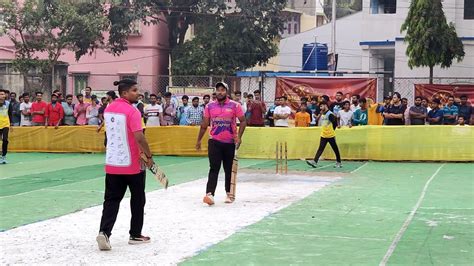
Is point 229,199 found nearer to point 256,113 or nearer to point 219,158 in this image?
point 219,158

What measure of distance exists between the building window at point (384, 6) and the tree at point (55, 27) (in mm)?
12923

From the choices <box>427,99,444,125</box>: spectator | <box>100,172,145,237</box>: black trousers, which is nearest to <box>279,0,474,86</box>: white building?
<box>427,99,444,125</box>: spectator

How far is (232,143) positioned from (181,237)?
3068 mm

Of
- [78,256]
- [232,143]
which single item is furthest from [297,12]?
[78,256]

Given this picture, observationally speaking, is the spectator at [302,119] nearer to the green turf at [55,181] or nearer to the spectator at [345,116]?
the spectator at [345,116]

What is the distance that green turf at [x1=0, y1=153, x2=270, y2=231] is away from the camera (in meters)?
10.6

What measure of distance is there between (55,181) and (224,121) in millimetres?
4664

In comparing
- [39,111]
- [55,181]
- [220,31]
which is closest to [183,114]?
[39,111]

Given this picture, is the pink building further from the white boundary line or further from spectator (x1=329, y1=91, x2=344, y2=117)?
the white boundary line

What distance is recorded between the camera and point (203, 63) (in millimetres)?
39781

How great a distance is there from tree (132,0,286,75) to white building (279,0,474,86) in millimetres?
5048

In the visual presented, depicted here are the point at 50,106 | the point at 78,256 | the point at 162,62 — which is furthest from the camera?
the point at 162,62

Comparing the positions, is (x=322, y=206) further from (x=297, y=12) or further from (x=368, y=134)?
(x=297, y=12)

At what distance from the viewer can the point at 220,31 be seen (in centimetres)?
4062
